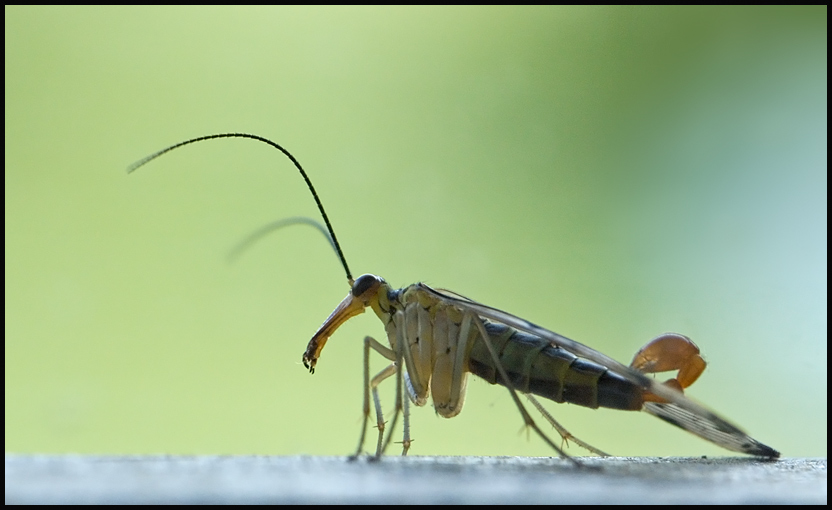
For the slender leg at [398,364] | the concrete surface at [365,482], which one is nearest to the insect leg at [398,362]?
the slender leg at [398,364]

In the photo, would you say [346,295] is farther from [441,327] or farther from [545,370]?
[545,370]

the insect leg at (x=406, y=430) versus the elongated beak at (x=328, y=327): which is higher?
the elongated beak at (x=328, y=327)

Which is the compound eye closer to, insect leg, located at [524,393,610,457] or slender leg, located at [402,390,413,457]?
slender leg, located at [402,390,413,457]

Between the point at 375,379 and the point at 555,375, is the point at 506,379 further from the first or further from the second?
the point at 375,379

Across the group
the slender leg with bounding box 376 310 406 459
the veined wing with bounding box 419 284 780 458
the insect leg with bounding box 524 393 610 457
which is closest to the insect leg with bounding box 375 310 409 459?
the slender leg with bounding box 376 310 406 459

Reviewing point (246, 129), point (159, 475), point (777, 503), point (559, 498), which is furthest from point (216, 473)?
point (246, 129)

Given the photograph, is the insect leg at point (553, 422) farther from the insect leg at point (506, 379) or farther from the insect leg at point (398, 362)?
the insect leg at point (398, 362)
